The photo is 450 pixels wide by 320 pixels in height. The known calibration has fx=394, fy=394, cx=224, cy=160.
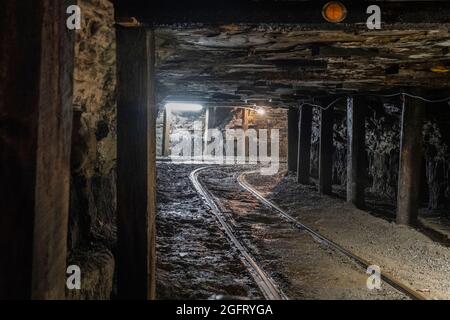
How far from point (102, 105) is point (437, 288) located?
4436 millimetres

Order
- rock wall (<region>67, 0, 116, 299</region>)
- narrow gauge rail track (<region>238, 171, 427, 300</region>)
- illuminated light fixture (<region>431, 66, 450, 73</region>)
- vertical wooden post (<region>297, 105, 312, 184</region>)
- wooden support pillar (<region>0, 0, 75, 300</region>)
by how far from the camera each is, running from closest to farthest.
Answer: wooden support pillar (<region>0, 0, 75, 300</region>) < rock wall (<region>67, 0, 116, 299</region>) < narrow gauge rail track (<region>238, 171, 427, 300</region>) < illuminated light fixture (<region>431, 66, 450, 73</region>) < vertical wooden post (<region>297, 105, 312, 184</region>)

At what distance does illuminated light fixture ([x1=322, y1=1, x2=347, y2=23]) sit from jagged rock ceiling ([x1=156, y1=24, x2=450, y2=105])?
0.59ft

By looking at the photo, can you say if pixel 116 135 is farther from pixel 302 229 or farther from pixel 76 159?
Answer: pixel 302 229

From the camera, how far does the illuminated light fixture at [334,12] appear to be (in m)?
3.35

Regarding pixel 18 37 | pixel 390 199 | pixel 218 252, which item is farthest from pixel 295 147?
pixel 18 37

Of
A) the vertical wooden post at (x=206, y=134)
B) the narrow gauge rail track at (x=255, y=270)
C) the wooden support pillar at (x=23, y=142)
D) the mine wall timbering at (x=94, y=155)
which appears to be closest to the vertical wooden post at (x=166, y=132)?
the vertical wooden post at (x=206, y=134)

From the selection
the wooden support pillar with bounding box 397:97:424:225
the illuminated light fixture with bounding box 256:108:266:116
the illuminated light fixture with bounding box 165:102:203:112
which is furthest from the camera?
the illuminated light fixture with bounding box 256:108:266:116

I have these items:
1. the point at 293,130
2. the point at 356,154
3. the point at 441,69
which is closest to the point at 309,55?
the point at 441,69

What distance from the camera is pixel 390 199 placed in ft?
38.4

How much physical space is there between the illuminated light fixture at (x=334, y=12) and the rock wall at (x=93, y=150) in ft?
6.01

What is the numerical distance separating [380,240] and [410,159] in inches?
85.1

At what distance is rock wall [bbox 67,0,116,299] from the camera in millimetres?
3090

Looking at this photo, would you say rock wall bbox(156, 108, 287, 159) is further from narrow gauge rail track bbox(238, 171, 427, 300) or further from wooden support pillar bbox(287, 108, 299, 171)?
narrow gauge rail track bbox(238, 171, 427, 300)

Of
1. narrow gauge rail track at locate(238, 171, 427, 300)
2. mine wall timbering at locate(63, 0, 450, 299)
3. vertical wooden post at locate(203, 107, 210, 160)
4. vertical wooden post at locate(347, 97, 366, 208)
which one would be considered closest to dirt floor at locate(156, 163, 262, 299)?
mine wall timbering at locate(63, 0, 450, 299)
